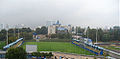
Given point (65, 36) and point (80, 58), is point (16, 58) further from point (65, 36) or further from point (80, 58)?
point (65, 36)

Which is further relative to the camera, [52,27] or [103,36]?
[52,27]

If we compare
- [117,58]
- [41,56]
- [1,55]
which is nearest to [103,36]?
[117,58]

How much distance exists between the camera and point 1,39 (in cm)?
1655

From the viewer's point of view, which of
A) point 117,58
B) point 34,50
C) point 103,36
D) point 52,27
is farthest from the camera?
point 52,27

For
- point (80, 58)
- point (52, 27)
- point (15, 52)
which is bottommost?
point (80, 58)

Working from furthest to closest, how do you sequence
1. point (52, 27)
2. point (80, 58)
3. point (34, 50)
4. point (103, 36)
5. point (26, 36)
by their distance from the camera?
point (52, 27) → point (26, 36) → point (103, 36) → point (34, 50) → point (80, 58)

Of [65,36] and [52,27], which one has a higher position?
[52,27]

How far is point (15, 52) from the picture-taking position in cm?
526

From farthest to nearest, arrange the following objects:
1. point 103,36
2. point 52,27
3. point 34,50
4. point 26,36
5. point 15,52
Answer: point 52,27
point 26,36
point 103,36
point 34,50
point 15,52

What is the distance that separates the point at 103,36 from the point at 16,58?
1320cm

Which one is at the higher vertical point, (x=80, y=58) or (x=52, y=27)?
(x=52, y=27)

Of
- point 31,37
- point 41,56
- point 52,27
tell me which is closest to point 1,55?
point 41,56

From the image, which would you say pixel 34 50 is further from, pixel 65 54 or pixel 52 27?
pixel 52 27

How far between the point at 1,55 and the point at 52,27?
1763cm
